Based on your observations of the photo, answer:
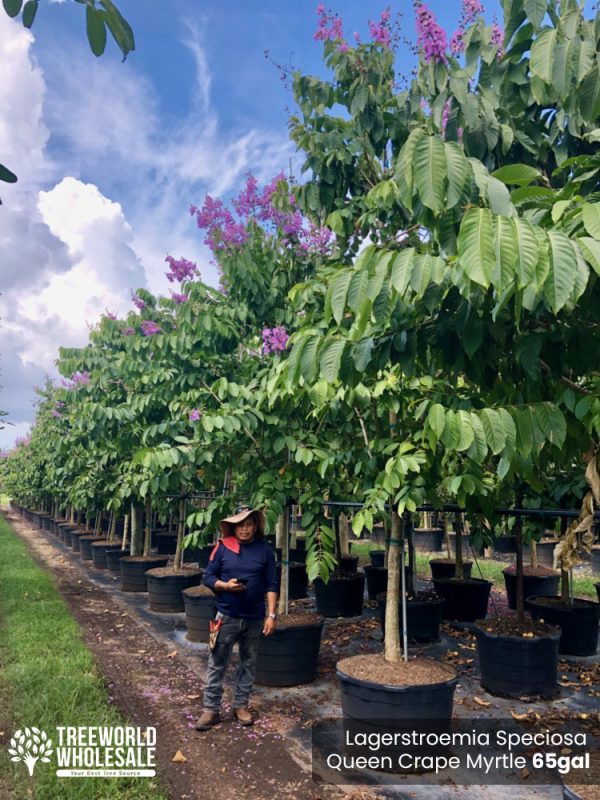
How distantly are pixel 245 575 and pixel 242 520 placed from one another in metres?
0.39

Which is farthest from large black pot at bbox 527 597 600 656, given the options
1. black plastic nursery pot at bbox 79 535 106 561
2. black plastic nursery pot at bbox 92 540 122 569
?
black plastic nursery pot at bbox 79 535 106 561

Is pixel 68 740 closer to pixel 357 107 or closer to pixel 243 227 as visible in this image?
pixel 243 227

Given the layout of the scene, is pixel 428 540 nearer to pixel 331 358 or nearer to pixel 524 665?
pixel 524 665

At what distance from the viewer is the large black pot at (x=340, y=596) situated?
796 cm

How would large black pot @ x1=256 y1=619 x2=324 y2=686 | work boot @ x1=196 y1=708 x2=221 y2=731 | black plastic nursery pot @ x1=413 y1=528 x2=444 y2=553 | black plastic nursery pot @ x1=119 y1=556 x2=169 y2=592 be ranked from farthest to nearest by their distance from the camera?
black plastic nursery pot @ x1=413 y1=528 x2=444 y2=553 < black plastic nursery pot @ x1=119 y1=556 x2=169 y2=592 < large black pot @ x1=256 y1=619 x2=324 y2=686 < work boot @ x1=196 y1=708 x2=221 y2=731

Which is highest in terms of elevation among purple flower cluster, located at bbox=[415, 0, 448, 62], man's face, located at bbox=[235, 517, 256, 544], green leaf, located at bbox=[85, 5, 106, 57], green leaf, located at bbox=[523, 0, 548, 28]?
purple flower cluster, located at bbox=[415, 0, 448, 62]

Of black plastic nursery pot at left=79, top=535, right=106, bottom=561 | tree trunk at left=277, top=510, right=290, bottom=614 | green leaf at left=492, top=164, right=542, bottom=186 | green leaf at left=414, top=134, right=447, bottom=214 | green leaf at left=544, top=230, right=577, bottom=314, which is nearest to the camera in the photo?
green leaf at left=544, top=230, right=577, bottom=314

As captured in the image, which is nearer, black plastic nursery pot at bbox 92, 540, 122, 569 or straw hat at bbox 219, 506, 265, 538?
straw hat at bbox 219, 506, 265, 538

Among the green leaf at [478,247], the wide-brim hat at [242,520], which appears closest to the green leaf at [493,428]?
the green leaf at [478,247]

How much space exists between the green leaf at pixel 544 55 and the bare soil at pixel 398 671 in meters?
3.27

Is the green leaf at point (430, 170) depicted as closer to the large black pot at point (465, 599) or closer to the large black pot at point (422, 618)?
the large black pot at point (422, 618)

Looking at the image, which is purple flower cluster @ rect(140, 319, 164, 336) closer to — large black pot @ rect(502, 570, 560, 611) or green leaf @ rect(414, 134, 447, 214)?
green leaf @ rect(414, 134, 447, 214)

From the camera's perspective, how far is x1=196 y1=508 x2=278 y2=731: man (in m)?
4.41

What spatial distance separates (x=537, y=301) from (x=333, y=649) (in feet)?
17.2
